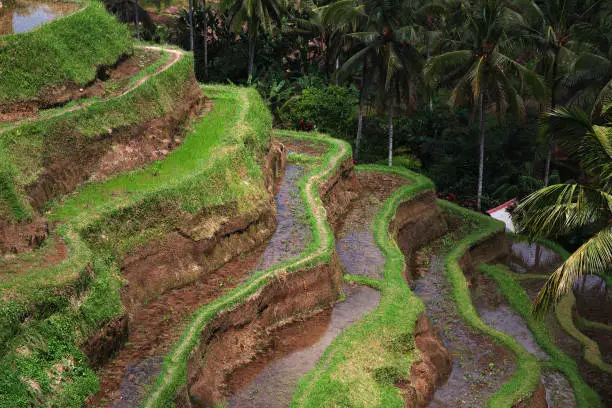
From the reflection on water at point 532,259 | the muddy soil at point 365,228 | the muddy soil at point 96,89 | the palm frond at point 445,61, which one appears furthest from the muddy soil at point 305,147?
the reflection on water at point 532,259

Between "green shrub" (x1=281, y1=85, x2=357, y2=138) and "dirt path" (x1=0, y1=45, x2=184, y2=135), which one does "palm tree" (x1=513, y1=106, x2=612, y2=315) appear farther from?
"green shrub" (x1=281, y1=85, x2=357, y2=138)

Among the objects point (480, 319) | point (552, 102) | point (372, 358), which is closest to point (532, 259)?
point (552, 102)

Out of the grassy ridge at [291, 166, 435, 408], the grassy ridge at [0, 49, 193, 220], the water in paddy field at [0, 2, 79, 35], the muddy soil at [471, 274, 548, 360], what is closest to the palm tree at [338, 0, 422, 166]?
the muddy soil at [471, 274, 548, 360]

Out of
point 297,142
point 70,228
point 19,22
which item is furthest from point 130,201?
point 297,142

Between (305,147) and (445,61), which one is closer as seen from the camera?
(445,61)

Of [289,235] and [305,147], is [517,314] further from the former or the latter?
[305,147]

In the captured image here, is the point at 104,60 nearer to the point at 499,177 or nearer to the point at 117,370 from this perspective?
the point at 117,370

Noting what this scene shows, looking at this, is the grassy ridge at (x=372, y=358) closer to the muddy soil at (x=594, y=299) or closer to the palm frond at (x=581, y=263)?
the palm frond at (x=581, y=263)
